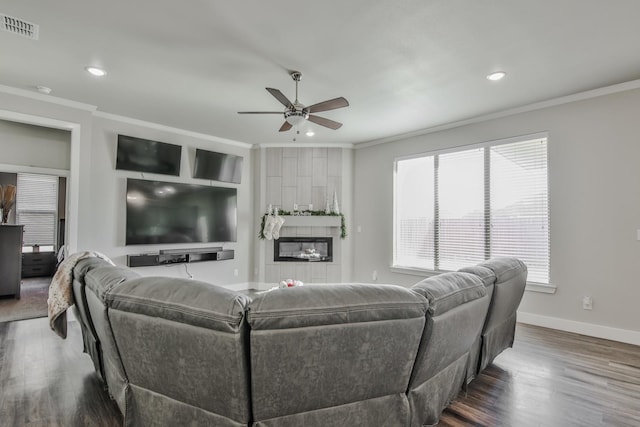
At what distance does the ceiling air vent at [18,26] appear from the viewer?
8.05ft

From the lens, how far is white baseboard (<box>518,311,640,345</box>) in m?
3.37

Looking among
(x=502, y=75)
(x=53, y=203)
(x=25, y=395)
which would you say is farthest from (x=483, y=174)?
(x=53, y=203)

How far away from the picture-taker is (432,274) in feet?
16.3

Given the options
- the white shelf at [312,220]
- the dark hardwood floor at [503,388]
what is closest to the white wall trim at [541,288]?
the dark hardwood floor at [503,388]

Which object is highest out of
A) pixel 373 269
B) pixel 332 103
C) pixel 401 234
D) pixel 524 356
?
pixel 332 103

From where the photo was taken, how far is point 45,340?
3270mm

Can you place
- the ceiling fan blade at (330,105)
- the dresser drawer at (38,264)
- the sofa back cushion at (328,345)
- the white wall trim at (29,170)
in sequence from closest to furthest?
1. the sofa back cushion at (328,345)
2. the ceiling fan blade at (330,105)
3. the white wall trim at (29,170)
4. the dresser drawer at (38,264)

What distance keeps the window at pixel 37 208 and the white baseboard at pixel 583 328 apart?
917 centimetres

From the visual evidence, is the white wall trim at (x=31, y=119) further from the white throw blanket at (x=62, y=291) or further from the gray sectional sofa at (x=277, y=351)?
the gray sectional sofa at (x=277, y=351)

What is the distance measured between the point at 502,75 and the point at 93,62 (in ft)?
13.2

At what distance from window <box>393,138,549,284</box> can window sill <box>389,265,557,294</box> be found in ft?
0.19

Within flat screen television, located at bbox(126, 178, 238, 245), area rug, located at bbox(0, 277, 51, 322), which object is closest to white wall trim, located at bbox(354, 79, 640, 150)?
flat screen television, located at bbox(126, 178, 238, 245)

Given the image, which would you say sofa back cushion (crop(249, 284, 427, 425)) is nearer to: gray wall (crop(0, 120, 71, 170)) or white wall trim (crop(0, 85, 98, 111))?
white wall trim (crop(0, 85, 98, 111))

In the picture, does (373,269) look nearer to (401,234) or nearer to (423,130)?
(401,234)
